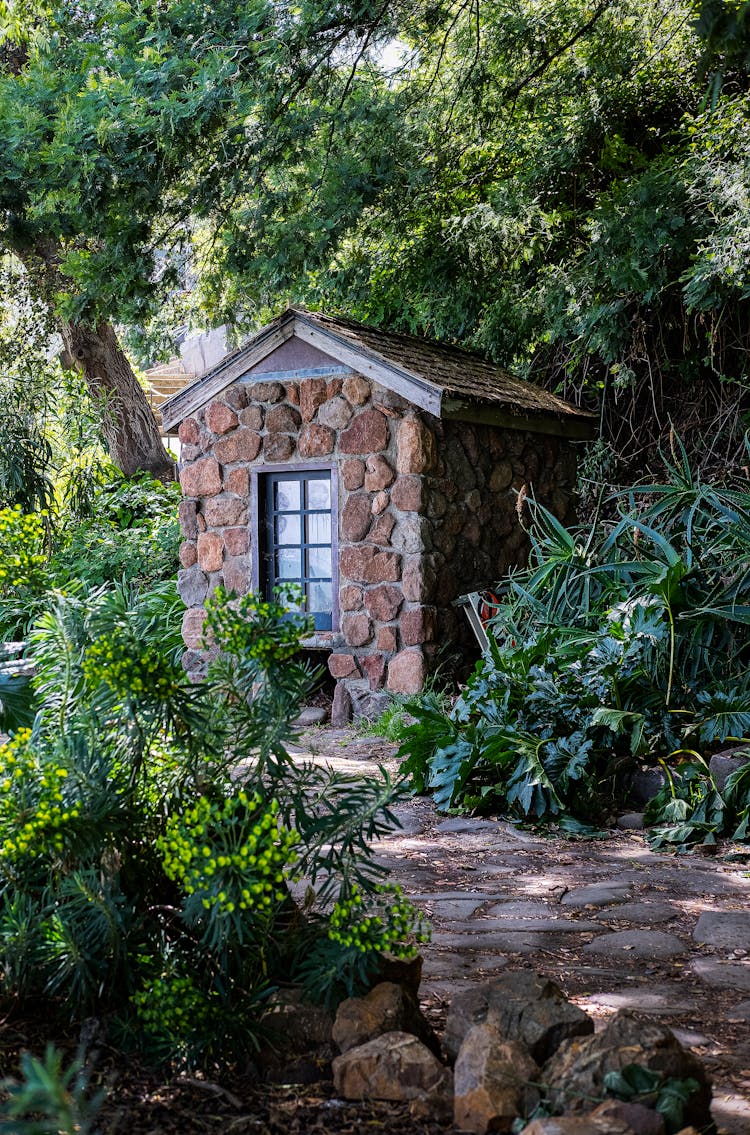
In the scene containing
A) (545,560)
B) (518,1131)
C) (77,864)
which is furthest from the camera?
(545,560)

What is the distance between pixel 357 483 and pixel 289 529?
28.9 inches

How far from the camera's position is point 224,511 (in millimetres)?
8352

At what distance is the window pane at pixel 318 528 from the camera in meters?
8.00

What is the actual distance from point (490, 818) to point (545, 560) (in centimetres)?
283

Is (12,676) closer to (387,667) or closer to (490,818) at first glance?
(490,818)

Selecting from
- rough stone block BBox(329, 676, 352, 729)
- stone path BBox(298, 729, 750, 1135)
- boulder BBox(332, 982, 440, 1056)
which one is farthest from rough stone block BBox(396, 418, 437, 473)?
boulder BBox(332, 982, 440, 1056)

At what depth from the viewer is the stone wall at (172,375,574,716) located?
754 centimetres

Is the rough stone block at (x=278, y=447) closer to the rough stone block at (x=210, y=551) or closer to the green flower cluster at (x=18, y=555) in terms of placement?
the rough stone block at (x=210, y=551)

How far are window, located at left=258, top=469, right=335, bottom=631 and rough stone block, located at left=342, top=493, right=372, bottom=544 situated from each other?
0.15 meters

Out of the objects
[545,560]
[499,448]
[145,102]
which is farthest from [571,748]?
[145,102]

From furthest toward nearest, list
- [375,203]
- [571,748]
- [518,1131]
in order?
[375,203] → [571,748] → [518,1131]

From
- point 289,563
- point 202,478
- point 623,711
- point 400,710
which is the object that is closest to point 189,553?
point 202,478

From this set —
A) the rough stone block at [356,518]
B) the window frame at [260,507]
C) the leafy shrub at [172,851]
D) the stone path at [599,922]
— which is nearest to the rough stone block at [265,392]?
the window frame at [260,507]

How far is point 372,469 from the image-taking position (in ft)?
25.1
